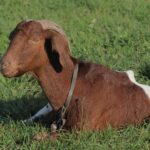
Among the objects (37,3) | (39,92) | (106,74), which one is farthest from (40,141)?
(37,3)

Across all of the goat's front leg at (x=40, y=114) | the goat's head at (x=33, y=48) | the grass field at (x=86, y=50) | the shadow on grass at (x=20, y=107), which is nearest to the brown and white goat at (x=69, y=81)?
the goat's head at (x=33, y=48)

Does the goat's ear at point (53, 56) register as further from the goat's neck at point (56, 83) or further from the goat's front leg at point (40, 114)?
the goat's front leg at point (40, 114)

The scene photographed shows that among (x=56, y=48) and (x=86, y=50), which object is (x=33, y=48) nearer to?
(x=56, y=48)

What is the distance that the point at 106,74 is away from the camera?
18.1 feet

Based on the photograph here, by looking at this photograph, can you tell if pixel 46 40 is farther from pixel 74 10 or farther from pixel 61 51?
pixel 74 10

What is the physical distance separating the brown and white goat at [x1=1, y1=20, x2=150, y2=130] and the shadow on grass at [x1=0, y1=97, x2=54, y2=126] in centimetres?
74

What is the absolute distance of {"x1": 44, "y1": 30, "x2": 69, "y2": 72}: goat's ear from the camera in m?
5.21

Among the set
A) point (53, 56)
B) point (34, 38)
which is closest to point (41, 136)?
point (53, 56)

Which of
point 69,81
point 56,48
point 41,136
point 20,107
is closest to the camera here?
point 56,48

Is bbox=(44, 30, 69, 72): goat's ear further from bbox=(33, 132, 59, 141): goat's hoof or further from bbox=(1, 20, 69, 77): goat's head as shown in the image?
bbox=(33, 132, 59, 141): goat's hoof

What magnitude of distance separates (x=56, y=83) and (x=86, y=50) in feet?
11.1

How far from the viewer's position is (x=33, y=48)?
5211 mm

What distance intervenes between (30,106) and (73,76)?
1129 millimetres

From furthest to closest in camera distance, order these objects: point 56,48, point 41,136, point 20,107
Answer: point 20,107
point 41,136
point 56,48
